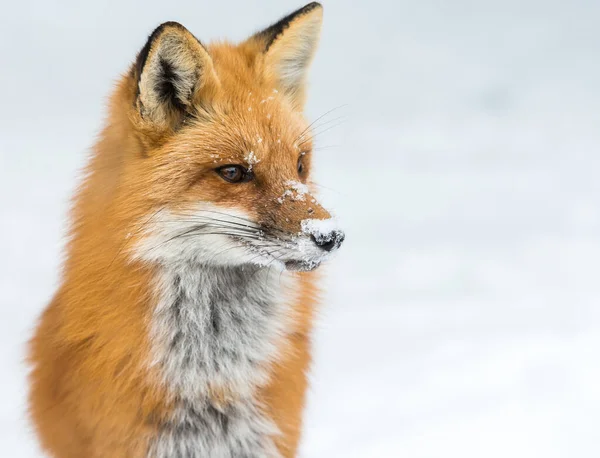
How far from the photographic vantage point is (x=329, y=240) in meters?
3.13

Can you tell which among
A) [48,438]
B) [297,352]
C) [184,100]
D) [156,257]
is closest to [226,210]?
[156,257]

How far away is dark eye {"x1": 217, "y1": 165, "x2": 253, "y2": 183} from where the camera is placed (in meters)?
3.31

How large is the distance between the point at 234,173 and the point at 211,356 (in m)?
0.94

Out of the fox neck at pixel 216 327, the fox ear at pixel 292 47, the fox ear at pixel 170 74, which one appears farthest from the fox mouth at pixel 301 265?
the fox ear at pixel 292 47

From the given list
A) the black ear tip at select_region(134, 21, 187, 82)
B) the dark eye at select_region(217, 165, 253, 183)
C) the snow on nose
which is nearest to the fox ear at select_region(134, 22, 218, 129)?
the black ear tip at select_region(134, 21, 187, 82)

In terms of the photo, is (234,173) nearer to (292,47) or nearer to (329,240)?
(329,240)

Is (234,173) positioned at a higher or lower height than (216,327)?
higher

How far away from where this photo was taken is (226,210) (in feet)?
10.7

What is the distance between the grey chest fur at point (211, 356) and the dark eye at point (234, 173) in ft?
1.59

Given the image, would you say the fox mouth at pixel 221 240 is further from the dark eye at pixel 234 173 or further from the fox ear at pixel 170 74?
the fox ear at pixel 170 74

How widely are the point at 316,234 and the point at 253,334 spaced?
771 mm

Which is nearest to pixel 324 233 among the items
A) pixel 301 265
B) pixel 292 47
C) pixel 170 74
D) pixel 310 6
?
pixel 301 265

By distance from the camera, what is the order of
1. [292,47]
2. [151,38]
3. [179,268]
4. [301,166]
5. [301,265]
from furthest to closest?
1. [292,47]
2. [301,166]
3. [179,268]
4. [301,265]
5. [151,38]

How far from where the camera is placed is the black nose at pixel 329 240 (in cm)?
313
